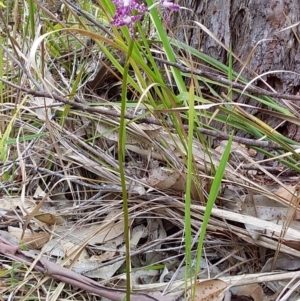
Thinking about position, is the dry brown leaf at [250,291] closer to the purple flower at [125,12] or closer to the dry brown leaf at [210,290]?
the dry brown leaf at [210,290]

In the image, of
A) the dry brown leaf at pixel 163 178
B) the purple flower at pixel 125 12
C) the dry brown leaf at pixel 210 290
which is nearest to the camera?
the purple flower at pixel 125 12

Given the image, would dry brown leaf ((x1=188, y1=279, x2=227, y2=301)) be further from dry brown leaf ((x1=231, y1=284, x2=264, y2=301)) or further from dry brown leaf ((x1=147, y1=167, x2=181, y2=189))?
dry brown leaf ((x1=147, y1=167, x2=181, y2=189))

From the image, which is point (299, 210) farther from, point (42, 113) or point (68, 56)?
point (68, 56)

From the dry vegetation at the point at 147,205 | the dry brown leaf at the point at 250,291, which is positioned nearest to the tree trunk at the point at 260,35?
the dry vegetation at the point at 147,205

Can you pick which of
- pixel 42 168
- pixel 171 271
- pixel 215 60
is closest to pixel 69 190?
pixel 42 168

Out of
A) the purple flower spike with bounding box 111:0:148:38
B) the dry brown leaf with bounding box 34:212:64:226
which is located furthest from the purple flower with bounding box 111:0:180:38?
the dry brown leaf with bounding box 34:212:64:226

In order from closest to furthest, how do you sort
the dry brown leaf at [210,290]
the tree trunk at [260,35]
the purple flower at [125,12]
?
the purple flower at [125,12]
the dry brown leaf at [210,290]
the tree trunk at [260,35]

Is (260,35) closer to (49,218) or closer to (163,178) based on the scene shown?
(163,178)
